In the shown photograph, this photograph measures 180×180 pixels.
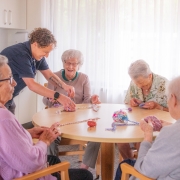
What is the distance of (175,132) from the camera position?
4.34ft

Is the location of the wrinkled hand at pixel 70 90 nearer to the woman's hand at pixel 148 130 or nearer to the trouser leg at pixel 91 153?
the trouser leg at pixel 91 153

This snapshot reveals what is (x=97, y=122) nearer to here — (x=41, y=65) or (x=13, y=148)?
(x=13, y=148)

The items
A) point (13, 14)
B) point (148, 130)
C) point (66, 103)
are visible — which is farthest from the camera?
point (13, 14)

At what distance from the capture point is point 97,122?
6.65 feet

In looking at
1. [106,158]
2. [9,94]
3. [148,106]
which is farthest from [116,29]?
[9,94]

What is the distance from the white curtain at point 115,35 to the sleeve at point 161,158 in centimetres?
216

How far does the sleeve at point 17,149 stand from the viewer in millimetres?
1311

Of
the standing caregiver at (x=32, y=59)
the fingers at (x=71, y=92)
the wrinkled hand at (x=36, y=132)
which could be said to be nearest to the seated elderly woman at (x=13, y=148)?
the wrinkled hand at (x=36, y=132)

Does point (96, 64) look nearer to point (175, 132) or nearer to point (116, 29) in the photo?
point (116, 29)

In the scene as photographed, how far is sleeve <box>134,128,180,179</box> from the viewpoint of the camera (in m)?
1.31

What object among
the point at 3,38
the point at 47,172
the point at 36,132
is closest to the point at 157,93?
the point at 36,132

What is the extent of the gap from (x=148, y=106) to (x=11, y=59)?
1219 mm

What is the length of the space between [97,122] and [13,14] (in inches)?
94.3

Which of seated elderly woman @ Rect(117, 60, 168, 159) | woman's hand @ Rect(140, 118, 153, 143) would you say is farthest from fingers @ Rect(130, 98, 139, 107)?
woman's hand @ Rect(140, 118, 153, 143)
